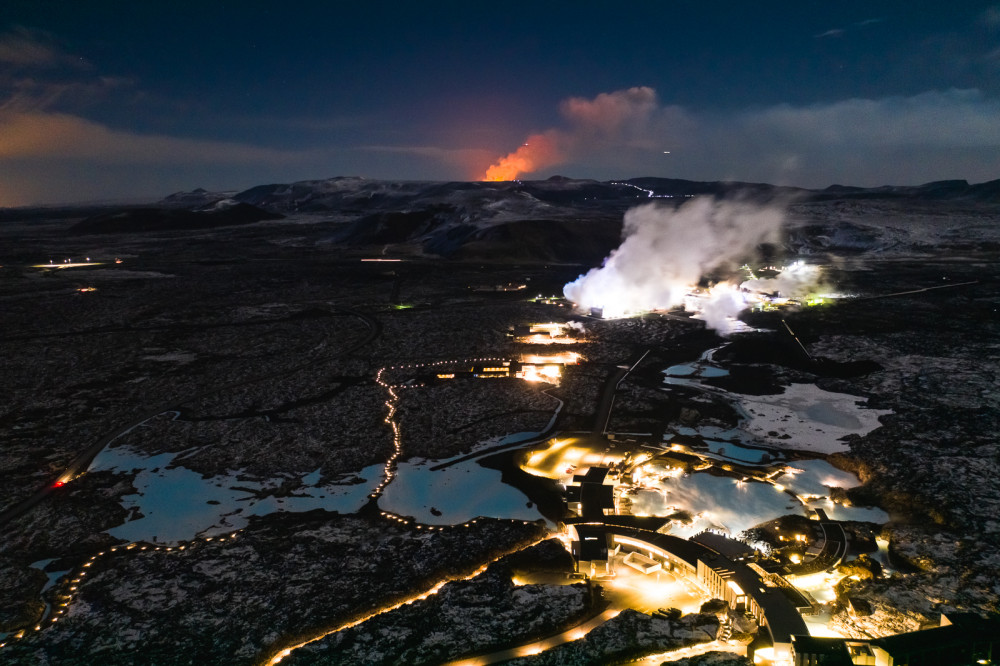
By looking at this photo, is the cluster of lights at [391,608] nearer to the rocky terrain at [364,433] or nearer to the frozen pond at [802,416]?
the rocky terrain at [364,433]

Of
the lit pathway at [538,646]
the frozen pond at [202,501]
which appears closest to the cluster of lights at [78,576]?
the frozen pond at [202,501]

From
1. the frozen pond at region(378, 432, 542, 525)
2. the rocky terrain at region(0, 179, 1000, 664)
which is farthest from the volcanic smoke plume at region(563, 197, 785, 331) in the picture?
the frozen pond at region(378, 432, 542, 525)

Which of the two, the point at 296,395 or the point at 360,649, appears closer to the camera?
the point at 360,649

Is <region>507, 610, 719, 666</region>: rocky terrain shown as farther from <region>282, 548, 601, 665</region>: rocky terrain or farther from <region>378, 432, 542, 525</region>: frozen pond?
<region>378, 432, 542, 525</region>: frozen pond

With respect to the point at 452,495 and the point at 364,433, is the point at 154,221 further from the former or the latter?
the point at 452,495

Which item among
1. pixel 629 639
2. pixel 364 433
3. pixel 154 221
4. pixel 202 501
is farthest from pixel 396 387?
pixel 154 221

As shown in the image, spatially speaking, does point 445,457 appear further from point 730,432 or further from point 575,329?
point 575,329

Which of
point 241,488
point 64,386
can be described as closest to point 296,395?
point 241,488
